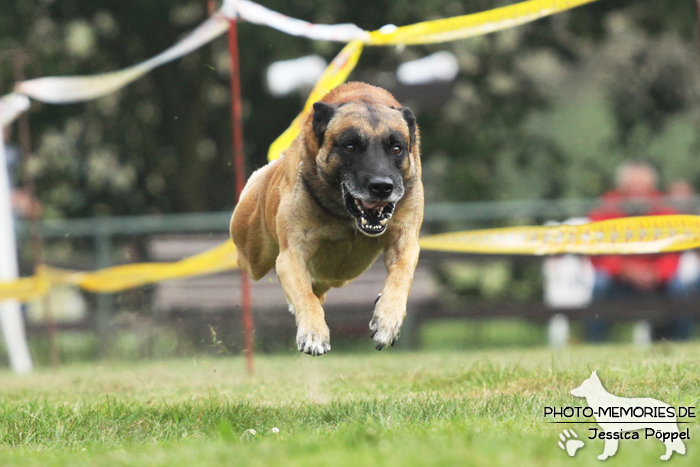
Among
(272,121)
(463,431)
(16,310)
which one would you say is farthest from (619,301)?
(463,431)

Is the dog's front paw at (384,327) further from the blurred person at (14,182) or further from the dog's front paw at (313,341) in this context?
the blurred person at (14,182)

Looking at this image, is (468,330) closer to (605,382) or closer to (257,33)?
(257,33)

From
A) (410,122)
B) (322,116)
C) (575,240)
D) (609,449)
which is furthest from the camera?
(575,240)

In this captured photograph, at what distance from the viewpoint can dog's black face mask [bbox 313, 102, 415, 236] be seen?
4.36m

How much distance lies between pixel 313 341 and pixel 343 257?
89 cm

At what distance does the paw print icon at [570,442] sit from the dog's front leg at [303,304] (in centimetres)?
134

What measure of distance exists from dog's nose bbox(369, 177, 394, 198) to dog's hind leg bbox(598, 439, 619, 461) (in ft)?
5.72

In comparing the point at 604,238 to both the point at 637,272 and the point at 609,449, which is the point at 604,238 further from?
the point at 637,272

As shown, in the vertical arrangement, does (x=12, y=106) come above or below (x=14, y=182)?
above

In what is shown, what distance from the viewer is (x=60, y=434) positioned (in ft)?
12.8

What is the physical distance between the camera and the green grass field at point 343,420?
288 cm

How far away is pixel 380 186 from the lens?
14.1 feet

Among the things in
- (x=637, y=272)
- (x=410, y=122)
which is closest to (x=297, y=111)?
(x=637, y=272)

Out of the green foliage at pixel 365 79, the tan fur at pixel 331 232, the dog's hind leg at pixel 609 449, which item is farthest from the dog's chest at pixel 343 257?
the green foliage at pixel 365 79
